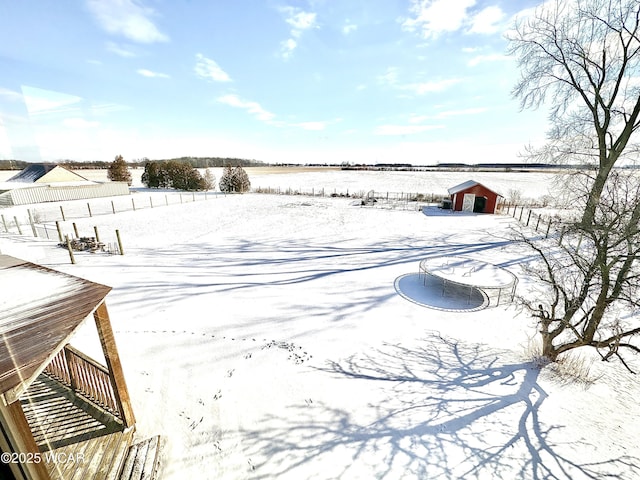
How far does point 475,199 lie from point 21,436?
1060 inches

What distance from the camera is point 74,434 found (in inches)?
147

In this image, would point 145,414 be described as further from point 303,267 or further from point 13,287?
point 303,267

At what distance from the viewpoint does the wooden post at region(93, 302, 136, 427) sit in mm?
3602

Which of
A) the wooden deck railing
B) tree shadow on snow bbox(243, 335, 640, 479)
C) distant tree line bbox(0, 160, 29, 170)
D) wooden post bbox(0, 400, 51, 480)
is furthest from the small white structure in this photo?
tree shadow on snow bbox(243, 335, 640, 479)

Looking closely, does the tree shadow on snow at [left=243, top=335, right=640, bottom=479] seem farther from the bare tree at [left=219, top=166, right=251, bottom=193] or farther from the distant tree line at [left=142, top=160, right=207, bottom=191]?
the distant tree line at [left=142, top=160, right=207, bottom=191]

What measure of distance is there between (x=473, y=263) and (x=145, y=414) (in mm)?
11543

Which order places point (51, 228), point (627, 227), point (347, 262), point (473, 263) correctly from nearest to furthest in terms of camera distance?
1. point (627, 227)
2. point (473, 263)
3. point (347, 262)
4. point (51, 228)

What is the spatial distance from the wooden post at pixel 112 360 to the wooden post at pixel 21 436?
1.58 m

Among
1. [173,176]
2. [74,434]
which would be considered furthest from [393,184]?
[74,434]

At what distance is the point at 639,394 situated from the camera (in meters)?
5.20

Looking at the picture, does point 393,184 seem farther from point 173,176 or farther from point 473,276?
point 473,276

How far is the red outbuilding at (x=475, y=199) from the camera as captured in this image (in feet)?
74.7

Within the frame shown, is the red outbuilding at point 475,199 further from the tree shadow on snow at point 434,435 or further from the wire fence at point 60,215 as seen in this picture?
the wire fence at point 60,215

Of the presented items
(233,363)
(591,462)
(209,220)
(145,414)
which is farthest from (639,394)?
(209,220)
